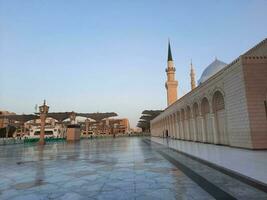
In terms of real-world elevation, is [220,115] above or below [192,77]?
below

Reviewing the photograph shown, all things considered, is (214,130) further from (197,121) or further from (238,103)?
(197,121)

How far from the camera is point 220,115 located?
17.0 metres

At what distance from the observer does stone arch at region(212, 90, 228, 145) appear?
16.5m

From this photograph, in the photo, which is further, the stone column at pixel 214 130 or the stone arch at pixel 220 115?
the stone column at pixel 214 130

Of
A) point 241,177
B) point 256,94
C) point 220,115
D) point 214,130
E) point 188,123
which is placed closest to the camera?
point 241,177

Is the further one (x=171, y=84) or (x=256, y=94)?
(x=171, y=84)

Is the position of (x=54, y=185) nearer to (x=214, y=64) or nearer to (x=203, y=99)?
(x=203, y=99)

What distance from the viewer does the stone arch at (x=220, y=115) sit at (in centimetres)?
1647

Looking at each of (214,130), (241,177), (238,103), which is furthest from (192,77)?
(241,177)

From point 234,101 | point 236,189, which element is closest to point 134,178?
point 236,189

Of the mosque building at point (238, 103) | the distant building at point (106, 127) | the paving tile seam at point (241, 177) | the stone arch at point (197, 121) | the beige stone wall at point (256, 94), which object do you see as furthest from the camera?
the distant building at point (106, 127)

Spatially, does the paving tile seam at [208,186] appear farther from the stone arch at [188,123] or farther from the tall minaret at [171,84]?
the tall minaret at [171,84]

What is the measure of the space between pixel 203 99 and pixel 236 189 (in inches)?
629

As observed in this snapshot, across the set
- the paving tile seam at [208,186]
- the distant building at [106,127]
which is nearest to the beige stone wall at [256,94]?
the paving tile seam at [208,186]
